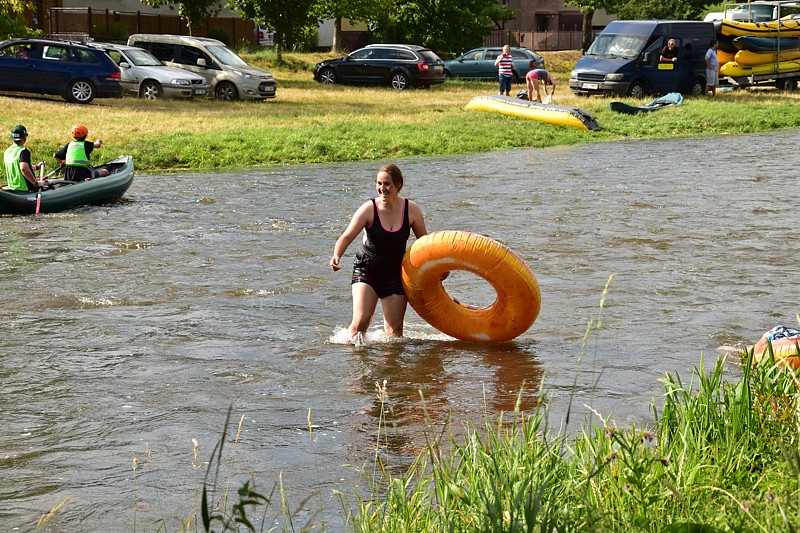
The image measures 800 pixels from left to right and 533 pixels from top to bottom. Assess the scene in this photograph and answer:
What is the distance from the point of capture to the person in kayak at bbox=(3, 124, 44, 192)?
16047 mm

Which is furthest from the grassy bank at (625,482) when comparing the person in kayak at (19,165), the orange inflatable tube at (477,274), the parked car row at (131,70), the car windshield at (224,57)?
the car windshield at (224,57)

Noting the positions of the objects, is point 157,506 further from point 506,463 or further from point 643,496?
point 643,496

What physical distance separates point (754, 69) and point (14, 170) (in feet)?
93.4

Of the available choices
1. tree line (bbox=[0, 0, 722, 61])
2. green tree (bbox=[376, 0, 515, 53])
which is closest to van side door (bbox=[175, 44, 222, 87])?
tree line (bbox=[0, 0, 722, 61])

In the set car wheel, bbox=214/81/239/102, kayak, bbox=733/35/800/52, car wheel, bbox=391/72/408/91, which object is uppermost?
kayak, bbox=733/35/800/52

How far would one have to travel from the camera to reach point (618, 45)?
34969mm

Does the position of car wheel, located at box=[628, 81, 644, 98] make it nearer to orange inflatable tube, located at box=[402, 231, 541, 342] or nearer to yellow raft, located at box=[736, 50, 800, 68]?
yellow raft, located at box=[736, 50, 800, 68]

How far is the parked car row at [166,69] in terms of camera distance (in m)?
29.6

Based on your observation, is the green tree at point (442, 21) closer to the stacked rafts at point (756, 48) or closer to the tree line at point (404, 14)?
the tree line at point (404, 14)

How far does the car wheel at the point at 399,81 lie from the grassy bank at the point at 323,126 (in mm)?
5116

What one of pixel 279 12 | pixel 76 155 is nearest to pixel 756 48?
pixel 279 12

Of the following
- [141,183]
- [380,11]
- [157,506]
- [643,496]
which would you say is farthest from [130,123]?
[380,11]

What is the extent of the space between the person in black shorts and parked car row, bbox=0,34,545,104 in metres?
21.9

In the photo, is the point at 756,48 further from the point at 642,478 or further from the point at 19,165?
the point at 642,478
